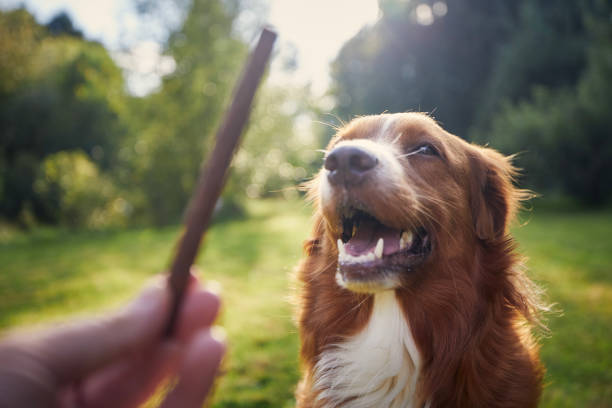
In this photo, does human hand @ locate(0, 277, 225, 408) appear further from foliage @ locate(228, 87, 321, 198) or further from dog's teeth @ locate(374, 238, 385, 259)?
foliage @ locate(228, 87, 321, 198)

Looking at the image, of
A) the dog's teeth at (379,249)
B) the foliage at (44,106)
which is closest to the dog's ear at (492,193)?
the dog's teeth at (379,249)

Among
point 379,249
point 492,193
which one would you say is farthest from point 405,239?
point 492,193

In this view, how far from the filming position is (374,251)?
8.08 feet

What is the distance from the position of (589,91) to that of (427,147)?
19942 millimetres

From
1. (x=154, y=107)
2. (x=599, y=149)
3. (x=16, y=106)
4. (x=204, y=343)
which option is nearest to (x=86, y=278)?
(x=204, y=343)

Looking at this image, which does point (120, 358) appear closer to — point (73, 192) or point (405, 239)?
point (405, 239)

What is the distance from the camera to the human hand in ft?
2.67

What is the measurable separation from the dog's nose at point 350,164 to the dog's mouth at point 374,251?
0.77ft

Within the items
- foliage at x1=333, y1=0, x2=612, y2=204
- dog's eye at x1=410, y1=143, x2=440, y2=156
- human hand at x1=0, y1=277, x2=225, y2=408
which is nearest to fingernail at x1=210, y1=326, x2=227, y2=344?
human hand at x1=0, y1=277, x2=225, y2=408

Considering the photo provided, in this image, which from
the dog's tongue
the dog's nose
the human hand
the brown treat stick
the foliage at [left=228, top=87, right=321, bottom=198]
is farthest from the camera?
the foliage at [left=228, top=87, right=321, bottom=198]

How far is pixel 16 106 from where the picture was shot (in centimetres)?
2322

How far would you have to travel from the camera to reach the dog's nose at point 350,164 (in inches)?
88.2

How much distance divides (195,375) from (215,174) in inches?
21.0

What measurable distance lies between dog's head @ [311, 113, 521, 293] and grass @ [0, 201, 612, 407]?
2.64 ft
